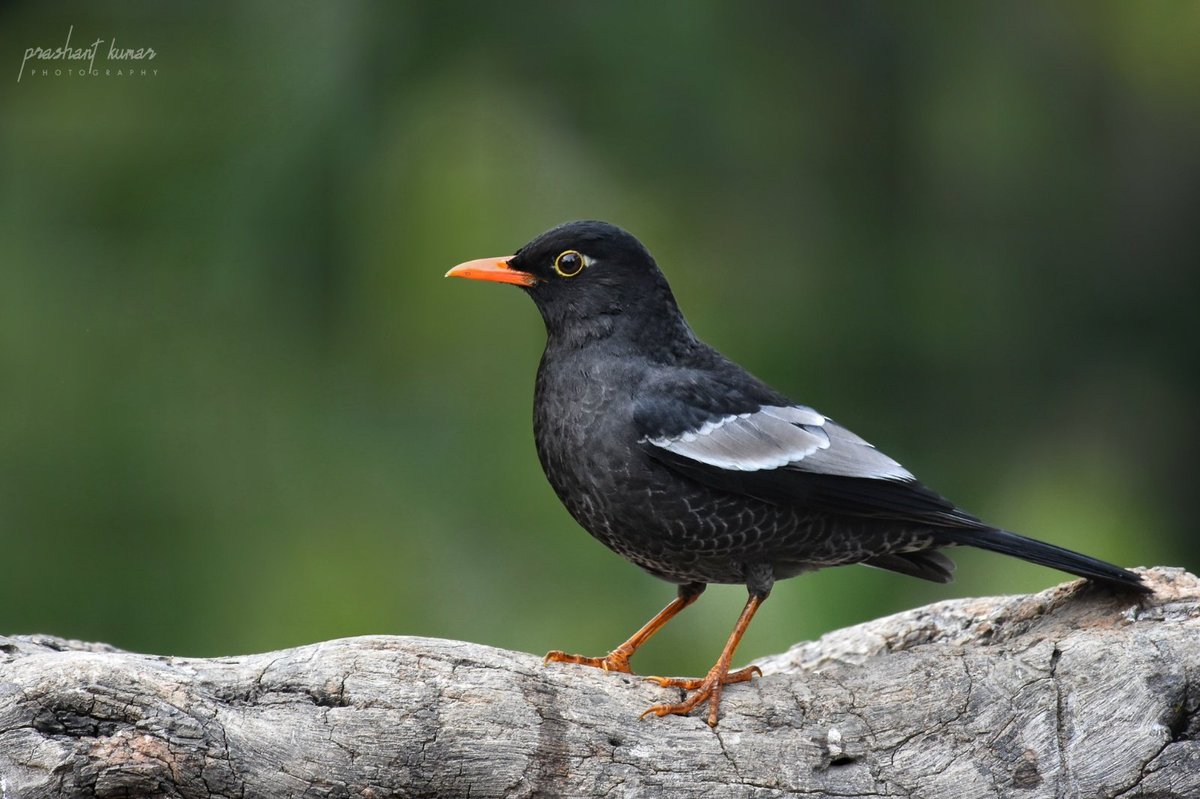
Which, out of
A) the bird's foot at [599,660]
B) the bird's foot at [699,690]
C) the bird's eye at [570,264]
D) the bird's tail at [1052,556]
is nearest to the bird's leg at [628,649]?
the bird's foot at [599,660]

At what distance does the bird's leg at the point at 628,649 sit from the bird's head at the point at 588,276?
1073mm

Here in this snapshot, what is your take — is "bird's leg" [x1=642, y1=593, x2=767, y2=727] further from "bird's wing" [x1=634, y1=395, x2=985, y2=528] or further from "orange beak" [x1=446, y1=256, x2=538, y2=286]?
"orange beak" [x1=446, y1=256, x2=538, y2=286]

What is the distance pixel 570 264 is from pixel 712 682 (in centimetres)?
162

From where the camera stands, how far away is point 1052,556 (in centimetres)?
445

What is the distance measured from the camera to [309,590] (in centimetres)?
602

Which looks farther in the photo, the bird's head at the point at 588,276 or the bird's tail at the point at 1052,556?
the bird's head at the point at 588,276

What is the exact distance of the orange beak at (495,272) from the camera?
15.4 feet

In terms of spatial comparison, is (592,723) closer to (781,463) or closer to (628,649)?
(628,649)

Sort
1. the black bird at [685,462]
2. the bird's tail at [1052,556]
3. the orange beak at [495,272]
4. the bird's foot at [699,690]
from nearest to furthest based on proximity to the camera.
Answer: the bird's foot at [699,690], the black bird at [685,462], the bird's tail at [1052,556], the orange beak at [495,272]

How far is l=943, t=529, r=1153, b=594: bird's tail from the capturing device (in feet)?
14.6

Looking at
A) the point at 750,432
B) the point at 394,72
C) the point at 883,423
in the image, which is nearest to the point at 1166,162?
the point at 883,423

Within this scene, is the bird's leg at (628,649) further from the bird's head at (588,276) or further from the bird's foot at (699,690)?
the bird's head at (588,276)

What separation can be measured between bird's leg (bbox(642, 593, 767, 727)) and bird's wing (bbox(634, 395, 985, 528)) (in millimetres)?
449

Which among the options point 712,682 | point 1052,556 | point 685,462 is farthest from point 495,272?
point 1052,556
